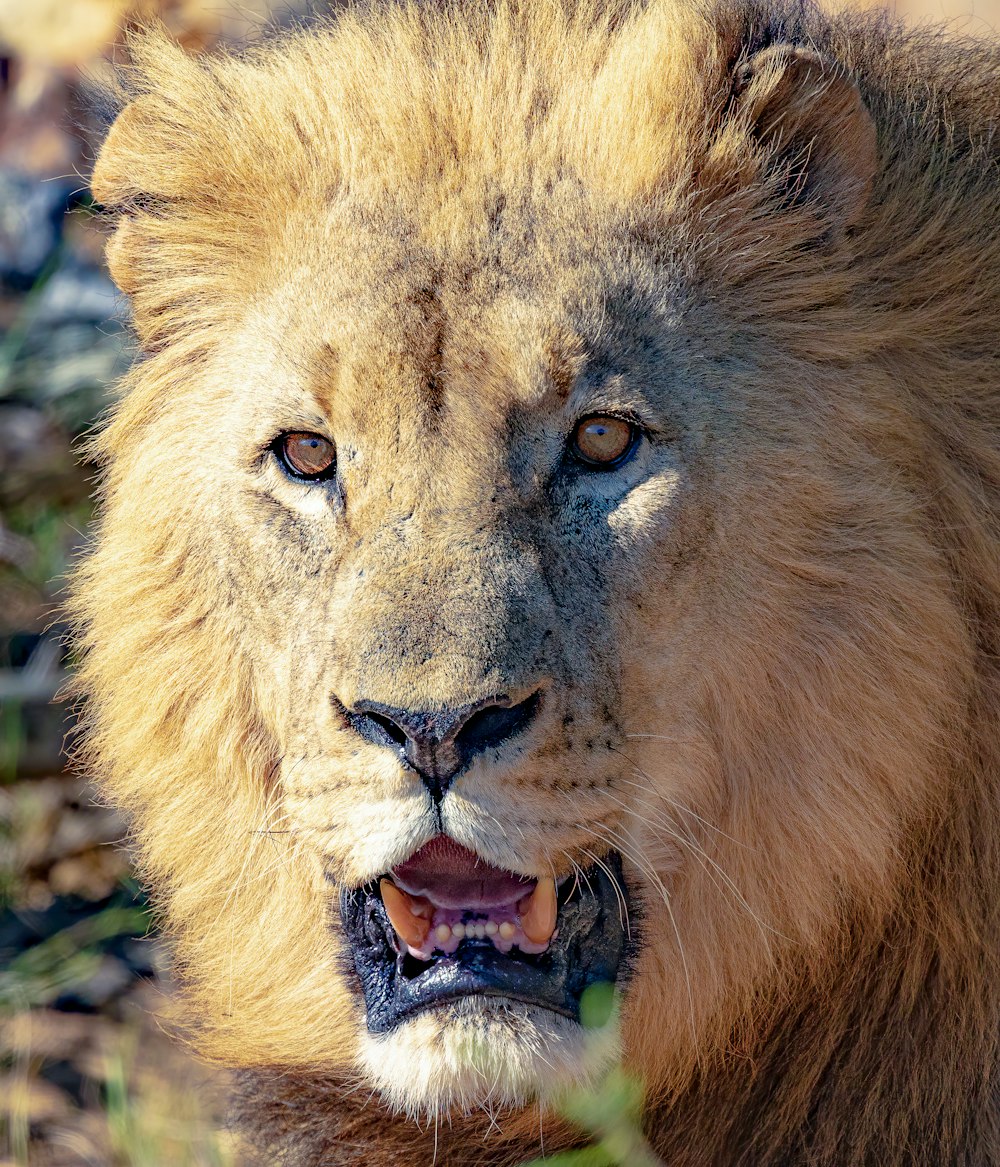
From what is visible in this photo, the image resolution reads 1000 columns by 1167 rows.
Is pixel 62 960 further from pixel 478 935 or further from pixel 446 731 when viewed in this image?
pixel 446 731

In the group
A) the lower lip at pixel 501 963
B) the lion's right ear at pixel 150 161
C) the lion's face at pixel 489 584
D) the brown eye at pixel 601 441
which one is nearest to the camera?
the lion's face at pixel 489 584

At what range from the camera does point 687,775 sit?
2.54 m

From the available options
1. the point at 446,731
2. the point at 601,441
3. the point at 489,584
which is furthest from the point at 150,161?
the point at 446,731

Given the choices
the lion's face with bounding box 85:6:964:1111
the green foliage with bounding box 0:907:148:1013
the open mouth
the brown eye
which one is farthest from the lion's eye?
the green foliage with bounding box 0:907:148:1013

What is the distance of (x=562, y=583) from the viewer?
235 centimetres

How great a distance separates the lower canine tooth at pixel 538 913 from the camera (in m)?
2.37

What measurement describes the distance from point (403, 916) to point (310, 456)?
74cm

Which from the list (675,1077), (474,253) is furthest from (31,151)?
(675,1077)

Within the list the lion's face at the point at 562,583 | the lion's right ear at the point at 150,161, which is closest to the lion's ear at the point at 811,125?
the lion's face at the point at 562,583

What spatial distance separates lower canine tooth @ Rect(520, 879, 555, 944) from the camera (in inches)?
93.4

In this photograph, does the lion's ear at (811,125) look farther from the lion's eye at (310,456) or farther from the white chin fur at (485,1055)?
the white chin fur at (485,1055)

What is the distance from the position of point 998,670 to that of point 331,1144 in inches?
58.2

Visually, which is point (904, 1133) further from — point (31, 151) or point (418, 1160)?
point (31, 151)

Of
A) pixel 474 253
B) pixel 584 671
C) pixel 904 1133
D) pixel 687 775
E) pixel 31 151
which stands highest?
pixel 31 151
